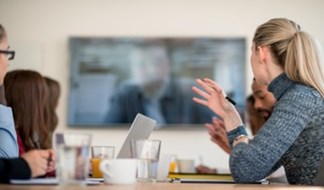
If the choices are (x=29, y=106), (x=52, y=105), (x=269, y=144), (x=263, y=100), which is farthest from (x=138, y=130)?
(x=263, y=100)

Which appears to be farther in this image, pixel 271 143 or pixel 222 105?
pixel 222 105

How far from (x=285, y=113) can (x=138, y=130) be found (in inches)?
22.8

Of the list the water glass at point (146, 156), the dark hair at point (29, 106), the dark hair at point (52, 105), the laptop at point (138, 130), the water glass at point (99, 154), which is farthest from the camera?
the dark hair at point (52, 105)

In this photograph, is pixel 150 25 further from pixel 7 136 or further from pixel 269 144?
pixel 269 144

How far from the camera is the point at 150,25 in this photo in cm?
480

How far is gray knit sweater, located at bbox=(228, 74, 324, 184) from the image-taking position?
175 centimetres

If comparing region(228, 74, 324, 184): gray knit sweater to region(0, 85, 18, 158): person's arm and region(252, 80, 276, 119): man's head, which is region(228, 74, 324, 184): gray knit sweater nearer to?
region(0, 85, 18, 158): person's arm

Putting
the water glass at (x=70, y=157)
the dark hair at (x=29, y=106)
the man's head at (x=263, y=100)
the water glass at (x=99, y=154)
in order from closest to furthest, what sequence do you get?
the water glass at (x=70, y=157), the water glass at (x=99, y=154), the dark hair at (x=29, y=106), the man's head at (x=263, y=100)

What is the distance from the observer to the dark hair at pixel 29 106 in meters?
2.79

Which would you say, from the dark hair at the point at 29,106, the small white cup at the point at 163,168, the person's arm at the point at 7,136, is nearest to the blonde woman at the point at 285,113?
the small white cup at the point at 163,168

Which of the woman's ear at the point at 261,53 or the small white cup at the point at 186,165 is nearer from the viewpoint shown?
the woman's ear at the point at 261,53

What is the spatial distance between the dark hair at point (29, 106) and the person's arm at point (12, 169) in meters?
1.34

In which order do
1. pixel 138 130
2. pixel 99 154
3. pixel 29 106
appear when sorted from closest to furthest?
pixel 99 154 → pixel 138 130 → pixel 29 106

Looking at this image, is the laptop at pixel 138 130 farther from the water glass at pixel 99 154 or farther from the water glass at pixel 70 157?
the water glass at pixel 70 157
